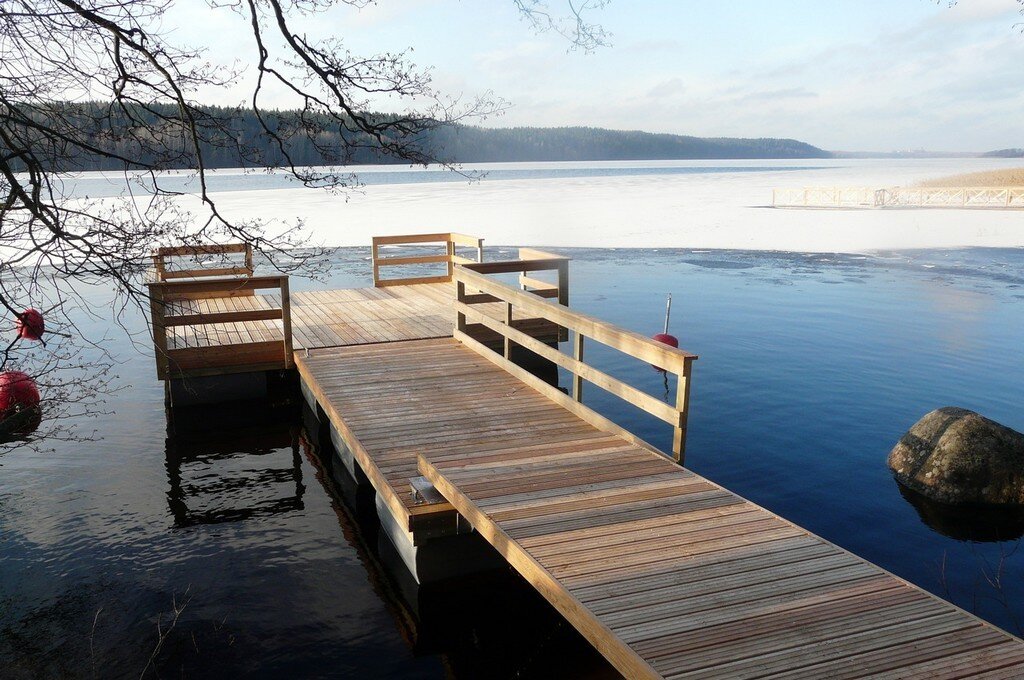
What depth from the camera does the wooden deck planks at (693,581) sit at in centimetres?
350

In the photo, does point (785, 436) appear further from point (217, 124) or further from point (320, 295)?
point (320, 295)

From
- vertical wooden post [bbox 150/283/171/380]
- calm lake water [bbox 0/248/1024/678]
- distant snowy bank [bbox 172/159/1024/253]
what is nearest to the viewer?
calm lake water [bbox 0/248/1024/678]

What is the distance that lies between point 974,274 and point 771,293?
5701 millimetres

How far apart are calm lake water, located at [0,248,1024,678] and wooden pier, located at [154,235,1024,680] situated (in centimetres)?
77

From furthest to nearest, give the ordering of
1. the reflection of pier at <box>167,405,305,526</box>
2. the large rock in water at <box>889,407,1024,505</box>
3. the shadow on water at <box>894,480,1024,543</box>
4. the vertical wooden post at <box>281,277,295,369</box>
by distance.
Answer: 1. the vertical wooden post at <box>281,277,295,369</box>
2. the reflection of pier at <box>167,405,305,526</box>
3. the large rock in water at <box>889,407,1024,505</box>
4. the shadow on water at <box>894,480,1024,543</box>

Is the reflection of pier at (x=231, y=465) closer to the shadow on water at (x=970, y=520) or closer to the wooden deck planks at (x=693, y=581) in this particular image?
the wooden deck planks at (x=693, y=581)

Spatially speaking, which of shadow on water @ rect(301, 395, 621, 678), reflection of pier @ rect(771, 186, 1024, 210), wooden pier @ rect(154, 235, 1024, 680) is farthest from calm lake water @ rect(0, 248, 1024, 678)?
reflection of pier @ rect(771, 186, 1024, 210)

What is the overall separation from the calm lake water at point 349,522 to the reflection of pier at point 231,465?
0.10 feet

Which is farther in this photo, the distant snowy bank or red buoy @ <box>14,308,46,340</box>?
the distant snowy bank

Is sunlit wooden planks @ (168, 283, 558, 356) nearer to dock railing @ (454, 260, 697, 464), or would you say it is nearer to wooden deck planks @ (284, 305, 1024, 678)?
dock railing @ (454, 260, 697, 464)

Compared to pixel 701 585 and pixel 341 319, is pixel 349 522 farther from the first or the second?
pixel 341 319

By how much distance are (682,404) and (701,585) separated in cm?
177

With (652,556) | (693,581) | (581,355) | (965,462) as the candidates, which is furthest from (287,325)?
(965,462)

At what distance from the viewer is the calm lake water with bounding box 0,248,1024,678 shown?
5.62 metres
